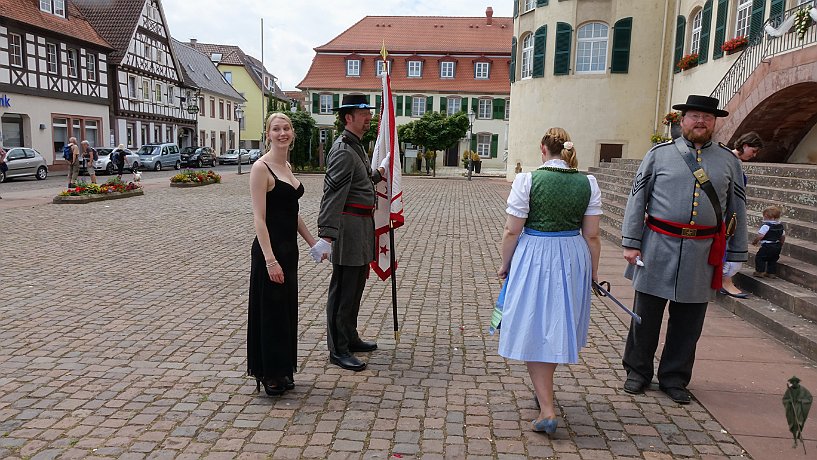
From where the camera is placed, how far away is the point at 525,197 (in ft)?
11.6

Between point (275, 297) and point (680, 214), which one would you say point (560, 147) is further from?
point (275, 297)

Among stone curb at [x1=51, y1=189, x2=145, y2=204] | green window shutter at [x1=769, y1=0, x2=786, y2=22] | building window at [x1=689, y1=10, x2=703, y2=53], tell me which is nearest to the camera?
green window shutter at [x1=769, y1=0, x2=786, y2=22]

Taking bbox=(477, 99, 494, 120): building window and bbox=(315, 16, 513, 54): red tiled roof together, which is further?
bbox=(315, 16, 513, 54): red tiled roof

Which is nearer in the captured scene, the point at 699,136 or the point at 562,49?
the point at 699,136

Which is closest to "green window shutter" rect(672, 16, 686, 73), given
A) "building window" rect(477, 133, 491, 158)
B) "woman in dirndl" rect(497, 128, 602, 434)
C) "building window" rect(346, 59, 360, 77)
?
"woman in dirndl" rect(497, 128, 602, 434)

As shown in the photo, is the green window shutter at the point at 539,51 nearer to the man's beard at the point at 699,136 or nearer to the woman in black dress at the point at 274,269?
the man's beard at the point at 699,136

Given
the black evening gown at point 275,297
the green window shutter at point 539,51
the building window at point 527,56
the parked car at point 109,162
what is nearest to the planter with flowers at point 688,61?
the green window shutter at point 539,51

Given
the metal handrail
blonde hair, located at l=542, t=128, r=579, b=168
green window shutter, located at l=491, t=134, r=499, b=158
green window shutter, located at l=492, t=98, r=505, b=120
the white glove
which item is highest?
green window shutter, located at l=492, t=98, r=505, b=120

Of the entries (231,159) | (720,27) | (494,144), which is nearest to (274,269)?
(720,27)

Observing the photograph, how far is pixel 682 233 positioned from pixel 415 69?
168 ft

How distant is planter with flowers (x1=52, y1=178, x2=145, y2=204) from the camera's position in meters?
16.3

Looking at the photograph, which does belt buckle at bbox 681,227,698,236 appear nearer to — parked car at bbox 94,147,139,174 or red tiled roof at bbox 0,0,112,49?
parked car at bbox 94,147,139,174

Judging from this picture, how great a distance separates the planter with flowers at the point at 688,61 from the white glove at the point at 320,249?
59.2 feet

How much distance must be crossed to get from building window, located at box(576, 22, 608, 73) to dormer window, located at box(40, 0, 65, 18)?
2642 cm
